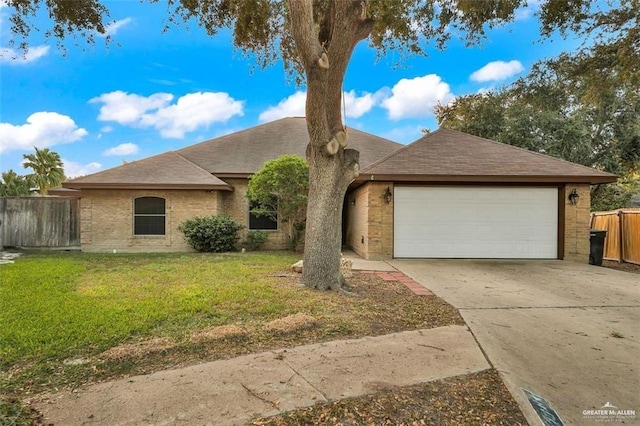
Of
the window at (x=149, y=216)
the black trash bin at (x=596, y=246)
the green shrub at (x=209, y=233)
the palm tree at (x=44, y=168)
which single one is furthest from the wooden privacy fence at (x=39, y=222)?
the palm tree at (x=44, y=168)

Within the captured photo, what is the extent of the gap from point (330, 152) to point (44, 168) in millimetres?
41081

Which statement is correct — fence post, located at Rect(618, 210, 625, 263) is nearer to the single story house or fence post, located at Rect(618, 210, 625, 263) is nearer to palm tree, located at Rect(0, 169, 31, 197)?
the single story house

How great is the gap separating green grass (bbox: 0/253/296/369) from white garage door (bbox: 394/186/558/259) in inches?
169

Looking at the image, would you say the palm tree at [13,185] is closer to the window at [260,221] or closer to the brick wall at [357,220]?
the window at [260,221]

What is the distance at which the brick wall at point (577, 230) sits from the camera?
1027 cm

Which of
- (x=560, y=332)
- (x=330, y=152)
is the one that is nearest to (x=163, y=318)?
(x=330, y=152)

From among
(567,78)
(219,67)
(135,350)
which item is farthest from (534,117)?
(135,350)

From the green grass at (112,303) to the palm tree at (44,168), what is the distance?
32.8m

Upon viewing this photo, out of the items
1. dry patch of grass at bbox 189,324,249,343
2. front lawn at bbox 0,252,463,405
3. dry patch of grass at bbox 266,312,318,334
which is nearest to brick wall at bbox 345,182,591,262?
front lawn at bbox 0,252,463,405

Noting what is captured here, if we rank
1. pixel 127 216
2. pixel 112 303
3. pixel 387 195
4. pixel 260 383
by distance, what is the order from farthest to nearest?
pixel 127 216 < pixel 387 195 < pixel 112 303 < pixel 260 383

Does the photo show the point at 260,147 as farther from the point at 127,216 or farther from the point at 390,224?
the point at 390,224

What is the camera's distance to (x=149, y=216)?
13.0 metres

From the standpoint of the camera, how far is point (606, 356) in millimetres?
3553

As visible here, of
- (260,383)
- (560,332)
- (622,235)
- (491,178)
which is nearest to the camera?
(260,383)
